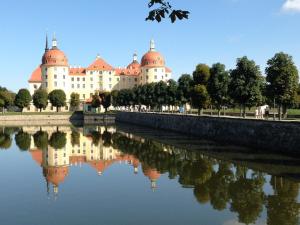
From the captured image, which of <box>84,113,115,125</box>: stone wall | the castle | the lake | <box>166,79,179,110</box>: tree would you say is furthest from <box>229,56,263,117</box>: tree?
the castle

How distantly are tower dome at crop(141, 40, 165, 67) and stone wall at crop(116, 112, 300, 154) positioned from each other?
70754 mm

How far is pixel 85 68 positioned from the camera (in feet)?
438

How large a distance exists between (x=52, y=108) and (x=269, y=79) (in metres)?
87.6

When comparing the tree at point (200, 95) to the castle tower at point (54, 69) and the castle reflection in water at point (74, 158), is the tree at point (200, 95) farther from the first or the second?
the castle tower at point (54, 69)

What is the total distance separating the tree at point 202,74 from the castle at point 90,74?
72040 mm

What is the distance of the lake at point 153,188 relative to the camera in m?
14.4

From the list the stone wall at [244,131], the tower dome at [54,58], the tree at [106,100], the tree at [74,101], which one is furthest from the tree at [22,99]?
the stone wall at [244,131]

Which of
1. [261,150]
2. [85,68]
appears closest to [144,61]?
[85,68]

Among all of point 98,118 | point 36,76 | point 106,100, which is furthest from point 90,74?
point 98,118

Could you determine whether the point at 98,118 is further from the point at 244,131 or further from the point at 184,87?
the point at 244,131

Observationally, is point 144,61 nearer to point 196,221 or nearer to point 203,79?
point 203,79

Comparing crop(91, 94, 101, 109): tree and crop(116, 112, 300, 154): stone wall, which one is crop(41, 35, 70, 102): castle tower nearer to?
crop(91, 94, 101, 109): tree

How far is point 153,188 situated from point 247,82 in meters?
22.1

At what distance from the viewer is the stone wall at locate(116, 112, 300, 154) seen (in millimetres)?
27312
